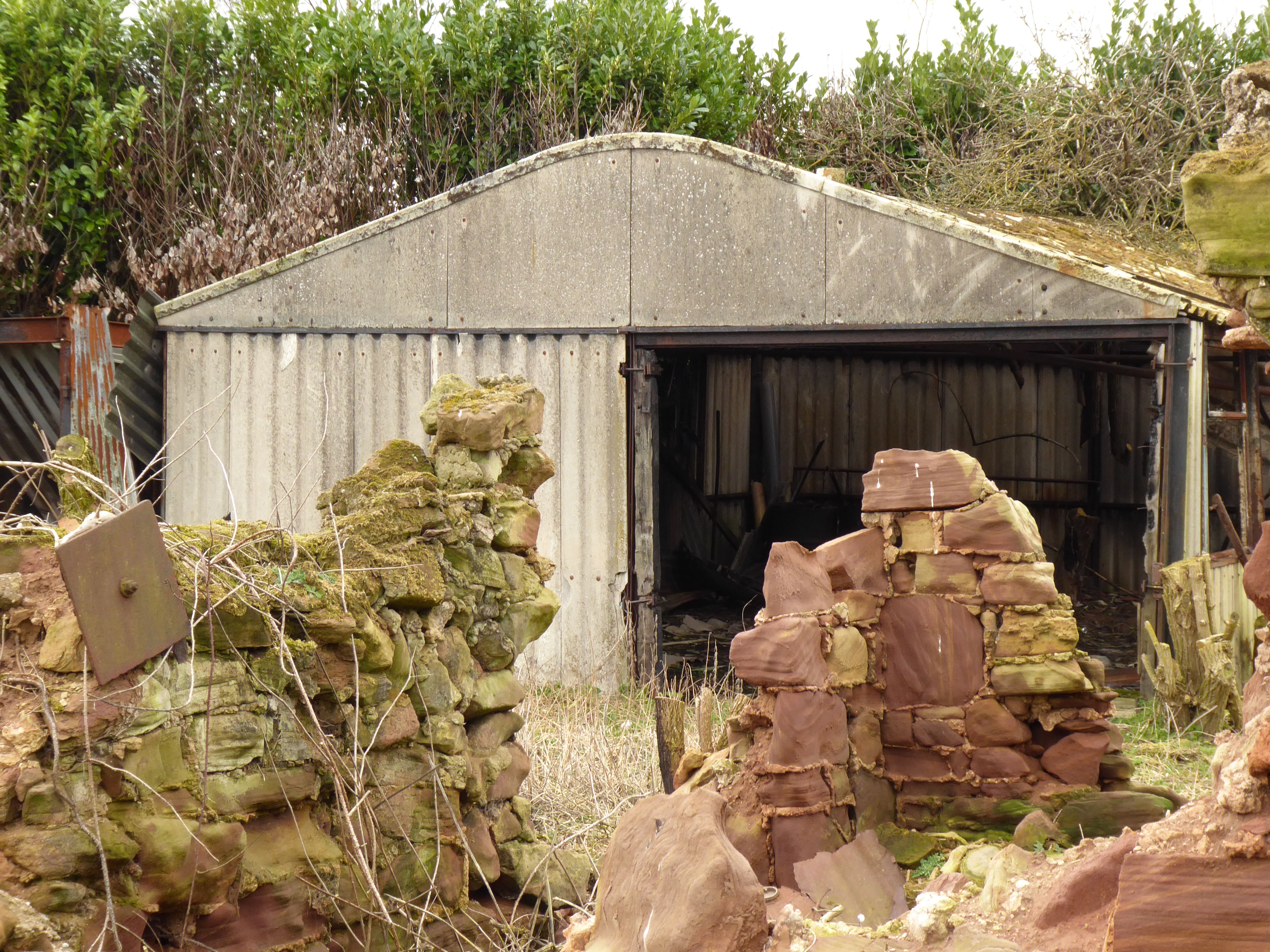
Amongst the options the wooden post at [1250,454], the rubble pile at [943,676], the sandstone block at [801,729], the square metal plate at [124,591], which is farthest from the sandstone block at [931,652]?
the wooden post at [1250,454]

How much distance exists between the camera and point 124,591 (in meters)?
3.03

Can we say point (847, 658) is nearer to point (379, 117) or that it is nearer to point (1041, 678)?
point (1041, 678)

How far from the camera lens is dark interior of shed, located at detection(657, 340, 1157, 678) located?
13445 mm

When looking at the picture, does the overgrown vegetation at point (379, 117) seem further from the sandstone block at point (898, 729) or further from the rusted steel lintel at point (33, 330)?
the sandstone block at point (898, 729)

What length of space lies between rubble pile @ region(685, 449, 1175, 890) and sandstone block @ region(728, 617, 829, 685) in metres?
0.02

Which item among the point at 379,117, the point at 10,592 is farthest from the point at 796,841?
the point at 379,117

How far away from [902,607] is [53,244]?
11.4m

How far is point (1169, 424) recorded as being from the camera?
23.1 ft

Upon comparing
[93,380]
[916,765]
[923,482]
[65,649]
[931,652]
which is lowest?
[916,765]

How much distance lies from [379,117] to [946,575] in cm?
1022

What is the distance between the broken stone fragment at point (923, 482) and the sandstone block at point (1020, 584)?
0.24 meters

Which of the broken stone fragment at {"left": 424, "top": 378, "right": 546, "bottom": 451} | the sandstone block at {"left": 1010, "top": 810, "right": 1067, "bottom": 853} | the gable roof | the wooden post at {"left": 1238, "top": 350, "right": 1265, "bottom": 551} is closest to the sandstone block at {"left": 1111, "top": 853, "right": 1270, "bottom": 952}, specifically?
the sandstone block at {"left": 1010, "top": 810, "right": 1067, "bottom": 853}

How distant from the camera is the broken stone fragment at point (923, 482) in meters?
5.04

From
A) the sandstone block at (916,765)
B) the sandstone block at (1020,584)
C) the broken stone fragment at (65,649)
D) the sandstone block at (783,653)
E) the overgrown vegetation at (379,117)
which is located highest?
the overgrown vegetation at (379,117)
